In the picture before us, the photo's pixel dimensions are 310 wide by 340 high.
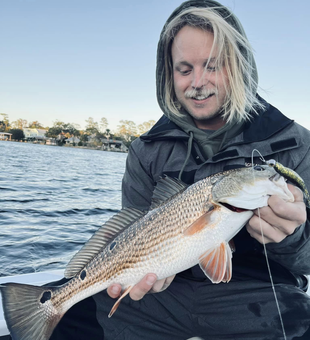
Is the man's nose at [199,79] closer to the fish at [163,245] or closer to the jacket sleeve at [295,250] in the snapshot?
the fish at [163,245]

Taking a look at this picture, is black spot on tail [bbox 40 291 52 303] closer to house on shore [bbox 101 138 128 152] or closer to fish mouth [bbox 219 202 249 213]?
fish mouth [bbox 219 202 249 213]

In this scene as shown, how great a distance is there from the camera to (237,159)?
124 inches

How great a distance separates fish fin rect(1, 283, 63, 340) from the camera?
2.56 metres

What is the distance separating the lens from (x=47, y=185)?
17.2 meters

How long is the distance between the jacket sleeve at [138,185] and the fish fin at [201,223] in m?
1.23

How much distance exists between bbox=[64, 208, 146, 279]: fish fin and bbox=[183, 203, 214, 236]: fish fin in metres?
0.54

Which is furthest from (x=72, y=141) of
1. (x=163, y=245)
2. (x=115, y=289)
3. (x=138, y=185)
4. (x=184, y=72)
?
(x=163, y=245)

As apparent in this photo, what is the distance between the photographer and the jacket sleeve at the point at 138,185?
12.1 ft

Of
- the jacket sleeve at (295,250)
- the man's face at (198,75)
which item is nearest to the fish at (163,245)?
the jacket sleeve at (295,250)

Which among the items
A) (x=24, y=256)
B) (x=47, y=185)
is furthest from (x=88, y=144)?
(x=24, y=256)

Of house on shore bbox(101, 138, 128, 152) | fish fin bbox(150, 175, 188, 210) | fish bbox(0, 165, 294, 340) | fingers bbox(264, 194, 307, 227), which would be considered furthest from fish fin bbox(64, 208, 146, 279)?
house on shore bbox(101, 138, 128, 152)

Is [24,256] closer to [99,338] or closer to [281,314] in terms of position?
[99,338]

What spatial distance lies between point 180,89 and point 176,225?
1.69 metres

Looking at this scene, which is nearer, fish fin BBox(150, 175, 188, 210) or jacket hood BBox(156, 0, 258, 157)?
fish fin BBox(150, 175, 188, 210)
